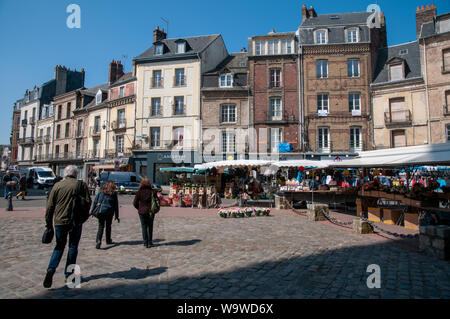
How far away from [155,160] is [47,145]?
20.4 metres

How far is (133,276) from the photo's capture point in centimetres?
396

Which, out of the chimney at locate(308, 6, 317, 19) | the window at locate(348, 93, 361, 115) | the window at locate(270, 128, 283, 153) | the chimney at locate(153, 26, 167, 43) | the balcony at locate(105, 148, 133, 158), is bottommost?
the balcony at locate(105, 148, 133, 158)

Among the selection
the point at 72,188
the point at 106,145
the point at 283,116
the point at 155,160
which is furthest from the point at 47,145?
the point at 72,188

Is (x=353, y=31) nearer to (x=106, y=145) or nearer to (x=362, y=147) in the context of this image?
(x=362, y=147)

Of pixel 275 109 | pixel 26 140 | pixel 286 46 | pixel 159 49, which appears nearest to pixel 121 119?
pixel 159 49

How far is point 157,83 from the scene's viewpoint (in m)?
26.1

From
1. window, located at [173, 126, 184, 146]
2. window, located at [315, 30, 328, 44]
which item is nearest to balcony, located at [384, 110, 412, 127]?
window, located at [315, 30, 328, 44]

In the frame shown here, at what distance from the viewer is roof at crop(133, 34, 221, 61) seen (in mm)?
25516

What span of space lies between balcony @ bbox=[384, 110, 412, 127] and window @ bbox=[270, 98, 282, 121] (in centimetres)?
763

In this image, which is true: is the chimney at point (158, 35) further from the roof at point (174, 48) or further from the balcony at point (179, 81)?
the balcony at point (179, 81)

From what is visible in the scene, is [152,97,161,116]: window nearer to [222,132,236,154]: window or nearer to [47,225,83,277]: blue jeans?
[222,132,236,154]: window

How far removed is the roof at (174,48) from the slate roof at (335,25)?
8566mm

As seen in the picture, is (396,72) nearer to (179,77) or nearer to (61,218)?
(179,77)
